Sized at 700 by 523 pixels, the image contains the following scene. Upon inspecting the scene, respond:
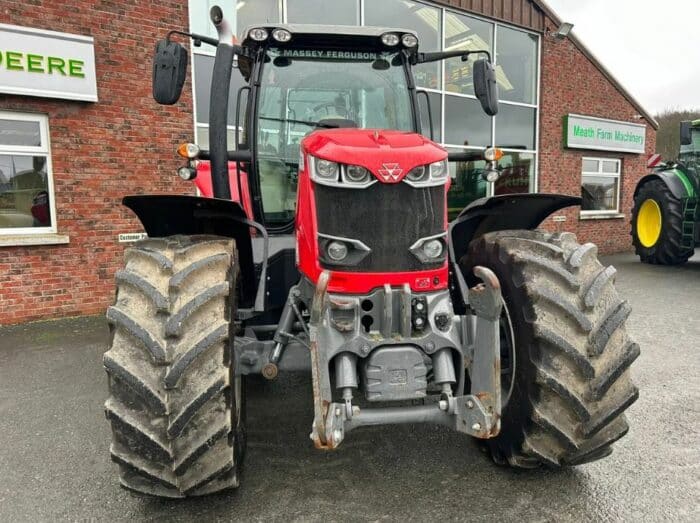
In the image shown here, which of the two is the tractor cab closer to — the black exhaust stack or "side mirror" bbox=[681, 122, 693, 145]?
the black exhaust stack

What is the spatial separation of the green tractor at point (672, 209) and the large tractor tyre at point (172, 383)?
10209 millimetres

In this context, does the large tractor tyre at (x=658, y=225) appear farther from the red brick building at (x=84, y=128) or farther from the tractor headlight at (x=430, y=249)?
the tractor headlight at (x=430, y=249)

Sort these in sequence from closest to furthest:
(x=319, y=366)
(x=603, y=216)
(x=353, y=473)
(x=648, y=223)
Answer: (x=319, y=366) → (x=353, y=473) → (x=648, y=223) → (x=603, y=216)

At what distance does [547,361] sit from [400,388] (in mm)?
699

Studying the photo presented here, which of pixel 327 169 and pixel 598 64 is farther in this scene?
pixel 598 64

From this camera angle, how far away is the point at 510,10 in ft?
35.1

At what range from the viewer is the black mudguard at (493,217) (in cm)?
305

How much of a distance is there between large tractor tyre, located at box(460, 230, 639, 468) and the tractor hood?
2.28ft

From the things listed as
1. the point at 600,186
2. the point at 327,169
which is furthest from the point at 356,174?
the point at 600,186

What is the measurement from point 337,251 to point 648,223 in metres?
10.6

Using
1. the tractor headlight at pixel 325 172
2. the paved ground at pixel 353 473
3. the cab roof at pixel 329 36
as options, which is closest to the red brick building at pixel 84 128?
the paved ground at pixel 353 473

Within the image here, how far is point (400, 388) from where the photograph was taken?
2.32 m

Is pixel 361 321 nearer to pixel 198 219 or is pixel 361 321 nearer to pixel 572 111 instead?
pixel 198 219

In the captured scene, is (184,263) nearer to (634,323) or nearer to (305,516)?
(305,516)
